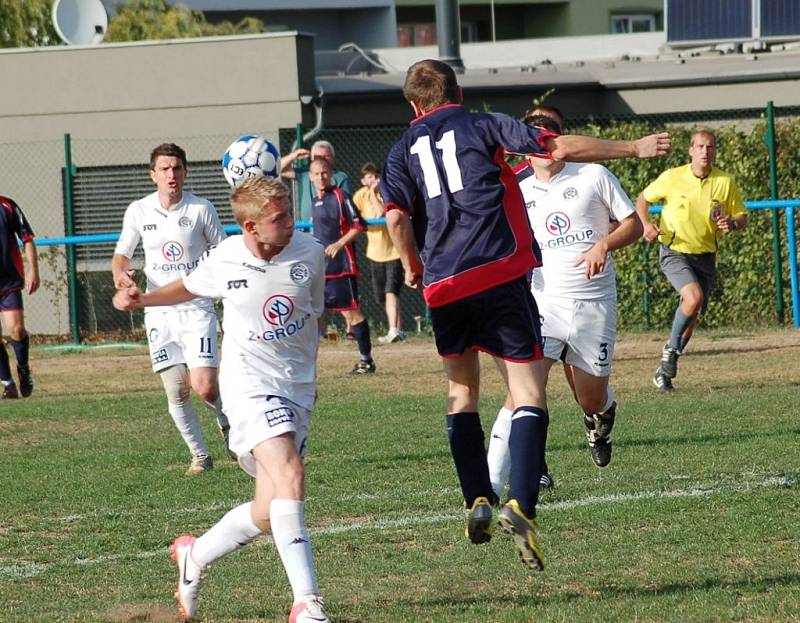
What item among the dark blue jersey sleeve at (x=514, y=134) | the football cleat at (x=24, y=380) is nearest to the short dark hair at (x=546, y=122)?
the dark blue jersey sleeve at (x=514, y=134)

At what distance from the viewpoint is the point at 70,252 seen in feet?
63.1

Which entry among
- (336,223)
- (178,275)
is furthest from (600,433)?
(336,223)

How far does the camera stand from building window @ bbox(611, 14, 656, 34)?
1714 inches

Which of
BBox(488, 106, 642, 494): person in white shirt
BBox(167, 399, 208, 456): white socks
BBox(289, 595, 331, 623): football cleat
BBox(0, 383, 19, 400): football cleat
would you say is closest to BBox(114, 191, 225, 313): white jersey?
BBox(167, 399, 208, 456): white socks

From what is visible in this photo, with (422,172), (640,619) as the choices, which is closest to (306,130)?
(422,172)

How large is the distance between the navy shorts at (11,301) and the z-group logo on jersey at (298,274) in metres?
9.09

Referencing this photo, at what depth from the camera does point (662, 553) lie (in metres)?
6.53

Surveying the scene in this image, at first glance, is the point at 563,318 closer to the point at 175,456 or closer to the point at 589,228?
the point at 589,228

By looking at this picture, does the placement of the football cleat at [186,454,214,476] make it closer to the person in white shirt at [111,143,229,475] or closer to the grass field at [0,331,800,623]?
the person in white shirt at [111,143,229,475]

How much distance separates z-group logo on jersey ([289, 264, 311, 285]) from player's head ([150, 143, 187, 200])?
3871mm

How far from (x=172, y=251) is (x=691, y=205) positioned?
5.15m

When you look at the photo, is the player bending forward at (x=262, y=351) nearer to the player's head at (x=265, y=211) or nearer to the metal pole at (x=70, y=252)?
A: the player's head at (x=265, y=211)

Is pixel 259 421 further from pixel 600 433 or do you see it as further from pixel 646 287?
pixel 646 287

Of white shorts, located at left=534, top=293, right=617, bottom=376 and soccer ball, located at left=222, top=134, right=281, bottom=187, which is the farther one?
white shorts, located at left=534, top=293, right=617, bottom=376
